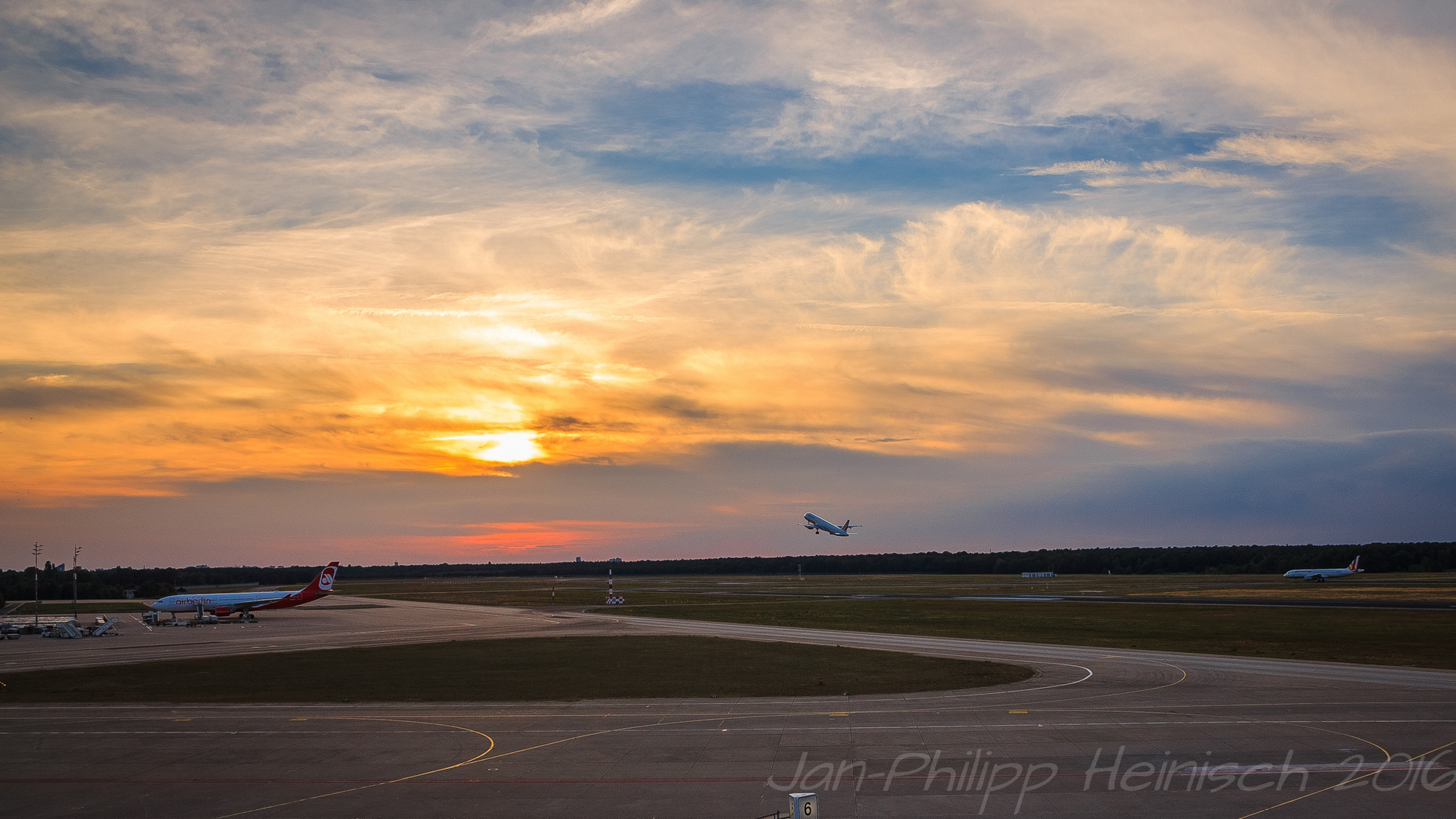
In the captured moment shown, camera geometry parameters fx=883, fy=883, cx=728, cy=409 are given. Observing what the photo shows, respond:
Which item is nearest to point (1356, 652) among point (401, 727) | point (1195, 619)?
point (1195, 619)

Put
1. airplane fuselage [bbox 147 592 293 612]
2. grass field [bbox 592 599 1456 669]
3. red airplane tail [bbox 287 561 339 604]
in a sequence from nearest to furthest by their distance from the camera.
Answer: grass field [bbox 592 599 1456 669] → airplane fuselage [bbox 147 592 293 612] → red airplane tail [bbox 287 561 339 604]

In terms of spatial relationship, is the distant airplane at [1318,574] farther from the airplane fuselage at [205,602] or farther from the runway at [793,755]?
the airplane fuselage at [205,602]

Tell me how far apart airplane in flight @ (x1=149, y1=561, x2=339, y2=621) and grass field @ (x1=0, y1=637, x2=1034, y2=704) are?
186 feet

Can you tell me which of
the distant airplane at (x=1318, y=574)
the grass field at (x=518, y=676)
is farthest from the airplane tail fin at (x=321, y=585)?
the distant airplane at (x=1318, y=574)

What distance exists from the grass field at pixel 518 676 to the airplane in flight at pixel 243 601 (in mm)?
56821

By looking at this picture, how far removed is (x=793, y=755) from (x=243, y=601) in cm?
10331

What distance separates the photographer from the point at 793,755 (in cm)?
2722

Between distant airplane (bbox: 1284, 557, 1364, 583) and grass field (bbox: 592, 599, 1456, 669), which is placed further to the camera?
distant airplane (bbox: 1284, 557, 1364, 583)

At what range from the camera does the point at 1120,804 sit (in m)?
21.5

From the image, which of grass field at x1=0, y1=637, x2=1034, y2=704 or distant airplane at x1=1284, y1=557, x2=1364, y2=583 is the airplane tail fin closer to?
grass field at x1=0, y1=637, x2=1034, y2=704

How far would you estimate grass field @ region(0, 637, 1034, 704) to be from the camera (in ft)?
133

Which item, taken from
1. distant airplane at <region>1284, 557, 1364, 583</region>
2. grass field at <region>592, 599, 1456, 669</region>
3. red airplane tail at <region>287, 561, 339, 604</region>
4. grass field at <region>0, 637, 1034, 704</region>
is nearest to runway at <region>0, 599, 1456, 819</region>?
grass field at <region>0, 637, 1034, 704</region>

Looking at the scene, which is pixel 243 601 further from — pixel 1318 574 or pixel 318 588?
pixel 1318 574

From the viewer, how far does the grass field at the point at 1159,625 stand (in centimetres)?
5472
